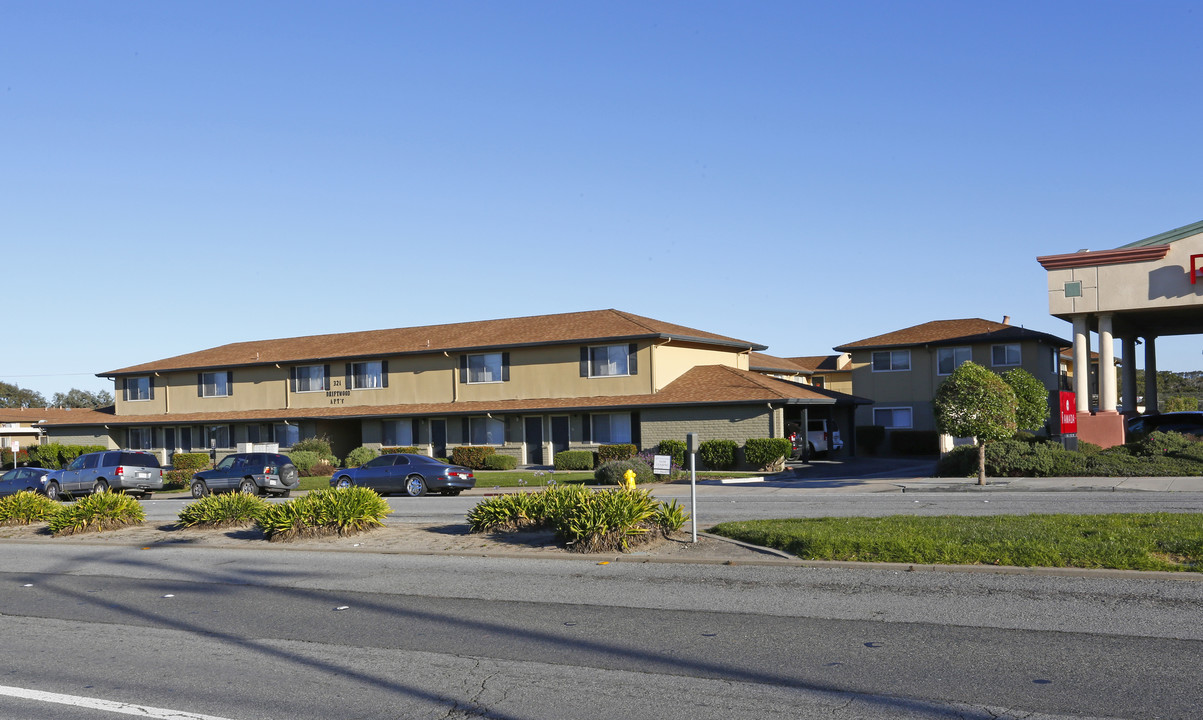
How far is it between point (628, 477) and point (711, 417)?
71.2 ft

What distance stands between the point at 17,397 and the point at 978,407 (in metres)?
124

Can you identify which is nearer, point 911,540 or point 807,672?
point 807,672

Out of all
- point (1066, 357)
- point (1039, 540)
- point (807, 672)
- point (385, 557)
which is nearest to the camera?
point (807, 672)

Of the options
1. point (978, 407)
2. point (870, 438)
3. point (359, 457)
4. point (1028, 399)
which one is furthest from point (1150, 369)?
point (359, 457)

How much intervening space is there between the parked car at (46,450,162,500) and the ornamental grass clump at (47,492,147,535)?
1521 cm

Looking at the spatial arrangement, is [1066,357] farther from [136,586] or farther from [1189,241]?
[136,586]

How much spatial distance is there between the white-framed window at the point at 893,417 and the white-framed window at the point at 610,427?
14212 mm

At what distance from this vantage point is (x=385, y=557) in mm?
15789

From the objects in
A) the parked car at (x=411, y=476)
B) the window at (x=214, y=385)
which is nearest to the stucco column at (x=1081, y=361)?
the parked car at (x=411, y=476)

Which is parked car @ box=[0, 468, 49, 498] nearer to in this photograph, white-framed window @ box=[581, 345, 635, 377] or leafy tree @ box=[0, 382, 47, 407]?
white-framed window @ box=[581, 345, 635, 377]

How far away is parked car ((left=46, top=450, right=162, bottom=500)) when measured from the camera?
35375 millimetres

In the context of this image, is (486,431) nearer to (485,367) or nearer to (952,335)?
(485,367)

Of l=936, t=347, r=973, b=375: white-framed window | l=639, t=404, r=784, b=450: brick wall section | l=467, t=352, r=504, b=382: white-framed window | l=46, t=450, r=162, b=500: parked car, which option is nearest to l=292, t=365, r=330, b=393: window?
l=467, t=352, r=504, b=382: white-framed window

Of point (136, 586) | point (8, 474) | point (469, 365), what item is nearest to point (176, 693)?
point (136, 586)
